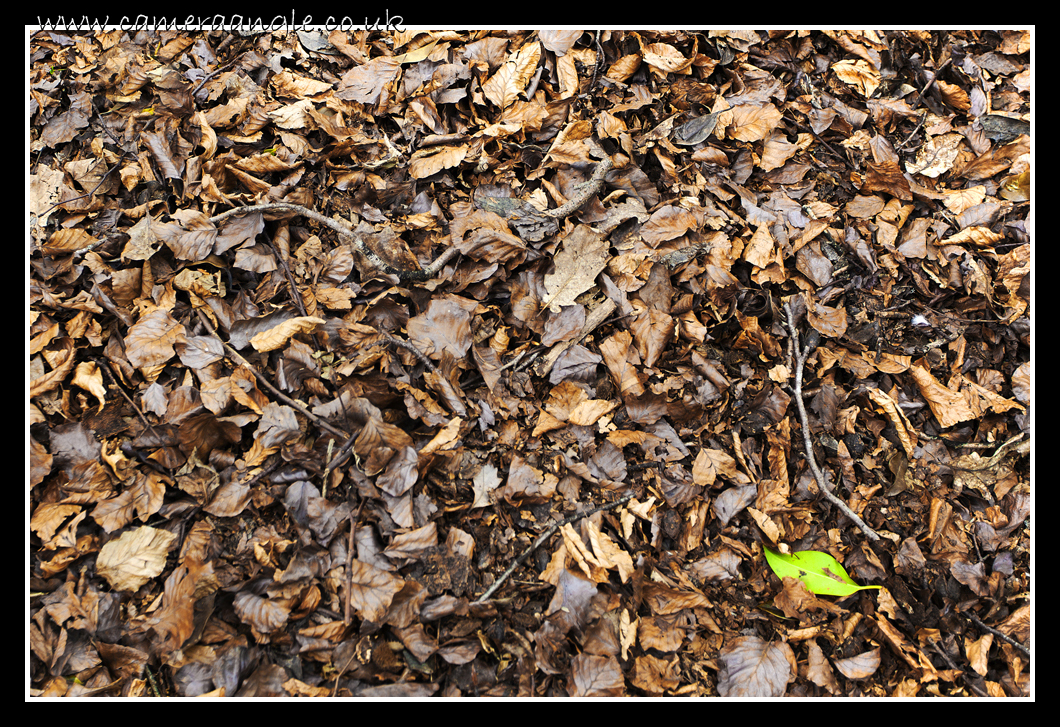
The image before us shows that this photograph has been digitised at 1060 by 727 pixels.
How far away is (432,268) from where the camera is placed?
1823 mm

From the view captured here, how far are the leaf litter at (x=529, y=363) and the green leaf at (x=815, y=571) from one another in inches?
0.7

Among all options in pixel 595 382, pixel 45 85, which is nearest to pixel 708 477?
pixel 595 382

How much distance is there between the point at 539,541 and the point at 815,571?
924 millimetres

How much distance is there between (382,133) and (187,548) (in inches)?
61.3

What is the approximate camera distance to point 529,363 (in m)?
1.82

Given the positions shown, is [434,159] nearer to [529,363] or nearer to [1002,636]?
[529,363]

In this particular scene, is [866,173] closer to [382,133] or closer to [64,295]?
[382,133]

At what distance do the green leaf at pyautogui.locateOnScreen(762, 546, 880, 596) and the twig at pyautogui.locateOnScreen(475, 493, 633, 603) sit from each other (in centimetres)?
53

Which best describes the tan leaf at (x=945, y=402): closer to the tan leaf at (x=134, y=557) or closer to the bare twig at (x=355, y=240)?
the bare twig at (x=355, y=240)

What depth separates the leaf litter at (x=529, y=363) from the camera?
167cm

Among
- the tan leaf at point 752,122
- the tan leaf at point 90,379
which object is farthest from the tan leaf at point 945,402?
the tan leaf at point 90,379

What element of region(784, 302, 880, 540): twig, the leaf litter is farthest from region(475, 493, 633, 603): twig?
region(784, 302, 880, 540): twig

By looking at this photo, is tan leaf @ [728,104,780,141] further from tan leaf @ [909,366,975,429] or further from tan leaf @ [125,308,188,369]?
tan leaf @ [125,308,188,369]

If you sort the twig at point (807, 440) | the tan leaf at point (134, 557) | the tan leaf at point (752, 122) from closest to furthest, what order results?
the tan leaf at point (134, 557) → the twig at point (807, 440) → the tan leaf at point (752, 122)
